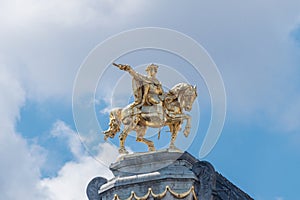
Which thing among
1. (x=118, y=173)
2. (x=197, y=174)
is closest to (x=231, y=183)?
(x=197, y=174)

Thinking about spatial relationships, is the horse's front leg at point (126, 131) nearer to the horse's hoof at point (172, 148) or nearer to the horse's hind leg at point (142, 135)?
the horse's hind leg at point (142, 135)

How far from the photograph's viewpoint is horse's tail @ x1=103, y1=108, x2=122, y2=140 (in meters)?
37.8

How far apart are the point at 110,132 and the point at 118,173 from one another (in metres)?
2.07

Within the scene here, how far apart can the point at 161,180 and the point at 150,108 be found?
382cm

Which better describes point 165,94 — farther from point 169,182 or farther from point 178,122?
point 169,182

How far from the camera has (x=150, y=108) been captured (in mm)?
37625

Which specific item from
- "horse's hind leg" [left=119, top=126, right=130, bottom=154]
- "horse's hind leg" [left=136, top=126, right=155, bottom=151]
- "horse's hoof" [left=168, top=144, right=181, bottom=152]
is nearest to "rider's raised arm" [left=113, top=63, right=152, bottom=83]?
"horse's hind leg" [left=136, top=126, right=155, bottom=151]

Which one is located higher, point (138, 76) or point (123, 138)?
point (138, 76)

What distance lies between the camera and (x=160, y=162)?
36.2 metres

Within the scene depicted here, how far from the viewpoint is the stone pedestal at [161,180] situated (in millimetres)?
35281

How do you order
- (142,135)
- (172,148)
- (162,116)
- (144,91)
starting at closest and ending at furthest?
(172,148) < (162,116) < (144,91) < (142,135)

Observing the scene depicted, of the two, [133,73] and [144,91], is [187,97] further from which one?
[133,73]

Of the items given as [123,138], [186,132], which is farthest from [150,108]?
[186,132]

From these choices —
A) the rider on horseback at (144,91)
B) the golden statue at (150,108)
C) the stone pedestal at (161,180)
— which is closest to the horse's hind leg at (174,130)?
the golden statue at (150,108)
